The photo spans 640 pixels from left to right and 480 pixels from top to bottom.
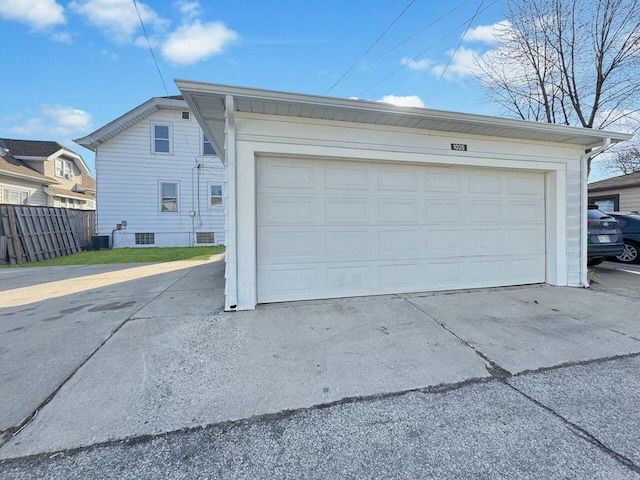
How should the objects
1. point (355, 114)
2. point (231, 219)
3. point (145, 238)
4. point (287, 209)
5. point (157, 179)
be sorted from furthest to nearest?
point (145, 238) → point (157, 179) → point (287, 209) → point (355, 114) → point (231, 219)

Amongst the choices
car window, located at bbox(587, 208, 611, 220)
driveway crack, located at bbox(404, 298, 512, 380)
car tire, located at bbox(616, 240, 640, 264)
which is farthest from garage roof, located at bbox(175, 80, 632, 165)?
car tire, located at bbox(616, 240, 640, 264)

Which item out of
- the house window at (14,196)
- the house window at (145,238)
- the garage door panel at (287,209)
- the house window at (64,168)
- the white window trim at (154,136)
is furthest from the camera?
the house window at (64,168)

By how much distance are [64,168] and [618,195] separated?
28.6m

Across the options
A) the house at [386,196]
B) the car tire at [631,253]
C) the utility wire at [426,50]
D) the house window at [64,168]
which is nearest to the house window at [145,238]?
the house at [386,196]

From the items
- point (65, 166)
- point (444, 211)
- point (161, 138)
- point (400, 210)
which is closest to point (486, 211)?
point (444, 211)

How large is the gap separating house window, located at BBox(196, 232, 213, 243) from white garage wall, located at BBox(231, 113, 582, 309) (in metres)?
9.90

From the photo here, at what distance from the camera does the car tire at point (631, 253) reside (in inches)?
306

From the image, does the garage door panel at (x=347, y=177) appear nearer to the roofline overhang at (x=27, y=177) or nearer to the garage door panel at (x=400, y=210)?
the garage door panel at (x=400, y=210)

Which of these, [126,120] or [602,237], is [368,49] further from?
[126,120]

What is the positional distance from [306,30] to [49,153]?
1687cm

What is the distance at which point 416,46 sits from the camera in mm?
7836

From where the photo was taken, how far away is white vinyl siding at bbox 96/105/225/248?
1215 cm

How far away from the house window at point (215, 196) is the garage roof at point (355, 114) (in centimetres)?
830

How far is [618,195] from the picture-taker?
12016 mm
